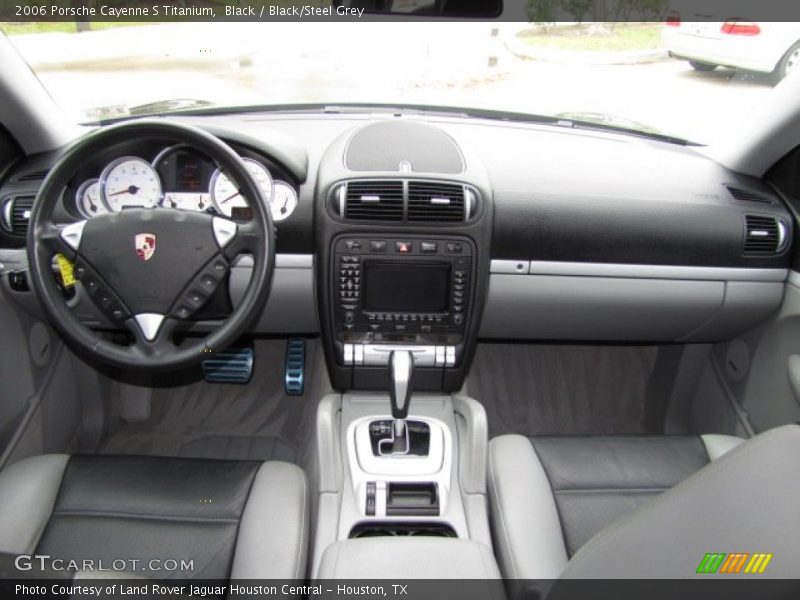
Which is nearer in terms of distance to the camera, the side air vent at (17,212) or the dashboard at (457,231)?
the dashboard at (457,231)

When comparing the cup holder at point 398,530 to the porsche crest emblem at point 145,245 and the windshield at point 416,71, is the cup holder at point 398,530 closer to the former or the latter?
the porsche crest emblem at point 145,245

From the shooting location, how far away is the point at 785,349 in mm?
2629

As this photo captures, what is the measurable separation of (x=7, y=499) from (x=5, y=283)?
842 mm

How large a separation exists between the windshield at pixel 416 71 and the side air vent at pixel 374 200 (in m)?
0.85

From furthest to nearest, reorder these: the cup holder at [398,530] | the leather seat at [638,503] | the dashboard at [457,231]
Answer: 1. the dashboard at [457,231]
2. the cup holder at [398,530]
3. the leather seat at [638,503]

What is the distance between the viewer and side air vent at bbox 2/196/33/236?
7.73ft

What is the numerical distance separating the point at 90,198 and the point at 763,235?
2.25 m

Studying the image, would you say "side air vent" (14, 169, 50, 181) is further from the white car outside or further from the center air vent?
the white car outside

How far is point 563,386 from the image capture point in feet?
10.9

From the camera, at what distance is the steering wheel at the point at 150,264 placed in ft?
5.73

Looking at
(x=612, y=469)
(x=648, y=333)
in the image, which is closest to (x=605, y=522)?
(x=612, y=469)

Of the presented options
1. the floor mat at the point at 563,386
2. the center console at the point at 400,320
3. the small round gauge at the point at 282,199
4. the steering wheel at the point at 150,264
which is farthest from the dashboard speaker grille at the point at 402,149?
the floor mat at the point at 563,386

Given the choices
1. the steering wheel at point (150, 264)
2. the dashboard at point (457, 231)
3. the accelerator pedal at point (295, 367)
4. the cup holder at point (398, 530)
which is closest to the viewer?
the steering wheel at point (150, 264)

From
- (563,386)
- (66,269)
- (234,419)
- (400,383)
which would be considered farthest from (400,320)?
(563,386)
